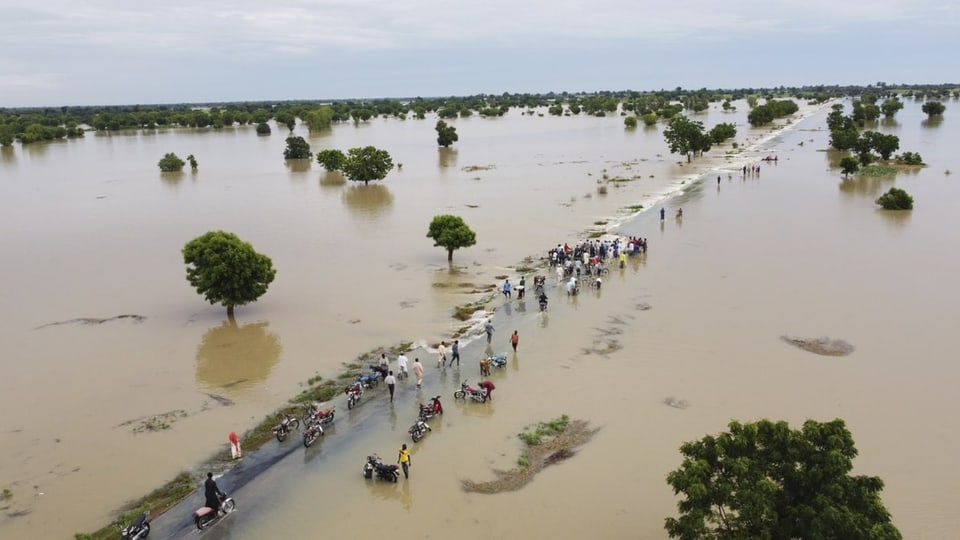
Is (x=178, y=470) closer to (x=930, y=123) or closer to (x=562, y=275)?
(x=562, y=275)

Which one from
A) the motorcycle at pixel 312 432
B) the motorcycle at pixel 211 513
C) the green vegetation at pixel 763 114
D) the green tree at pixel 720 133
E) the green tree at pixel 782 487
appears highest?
the green vegetation at pixel 763 114

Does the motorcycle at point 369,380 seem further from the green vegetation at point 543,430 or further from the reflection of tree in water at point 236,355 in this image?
the green vegetation at point 543,430

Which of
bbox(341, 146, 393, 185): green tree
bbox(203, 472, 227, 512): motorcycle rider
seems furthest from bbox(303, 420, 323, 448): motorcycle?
bbox(341, 146, 393, 185): green tree

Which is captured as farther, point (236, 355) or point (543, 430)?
point (236, 355)

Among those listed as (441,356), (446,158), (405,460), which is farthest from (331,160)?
(405,460)

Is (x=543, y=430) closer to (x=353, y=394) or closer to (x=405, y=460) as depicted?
(x=405, y=460)

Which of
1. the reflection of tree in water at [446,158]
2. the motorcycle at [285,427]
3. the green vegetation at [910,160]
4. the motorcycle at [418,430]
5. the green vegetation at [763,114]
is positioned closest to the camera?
the motorcycle at [418,430]

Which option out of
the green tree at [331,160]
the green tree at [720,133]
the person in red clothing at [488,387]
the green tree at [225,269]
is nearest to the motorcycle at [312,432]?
the person in red clothing at [488,387]
